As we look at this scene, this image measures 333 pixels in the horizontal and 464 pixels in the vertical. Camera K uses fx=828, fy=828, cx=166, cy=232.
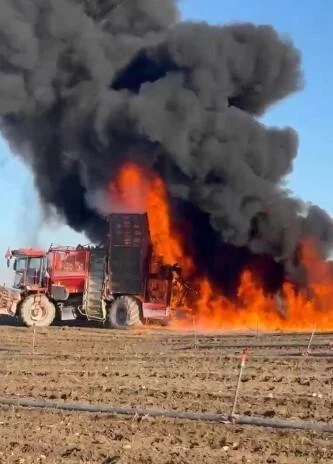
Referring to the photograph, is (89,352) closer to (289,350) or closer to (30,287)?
(289,350)

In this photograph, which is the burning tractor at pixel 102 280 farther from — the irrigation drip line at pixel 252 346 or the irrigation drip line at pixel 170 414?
the irrigation drip line at pixel 170 414

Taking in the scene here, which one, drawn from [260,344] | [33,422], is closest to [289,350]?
[260,344]

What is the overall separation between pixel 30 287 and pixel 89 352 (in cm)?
1218

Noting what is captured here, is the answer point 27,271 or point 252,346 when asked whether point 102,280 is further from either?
point 252,346

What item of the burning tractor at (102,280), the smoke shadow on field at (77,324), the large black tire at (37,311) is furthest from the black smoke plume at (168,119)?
the large black tire at (37,311)

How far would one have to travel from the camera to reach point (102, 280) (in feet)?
107

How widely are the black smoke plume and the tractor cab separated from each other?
4030mm

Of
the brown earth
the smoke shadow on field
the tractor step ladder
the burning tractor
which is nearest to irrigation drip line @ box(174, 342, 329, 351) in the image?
the brown earth

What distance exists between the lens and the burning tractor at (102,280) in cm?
3262

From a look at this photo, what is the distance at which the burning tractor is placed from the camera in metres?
32.6

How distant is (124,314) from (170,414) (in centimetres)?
2142

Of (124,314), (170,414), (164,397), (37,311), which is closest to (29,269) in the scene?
(37,311)

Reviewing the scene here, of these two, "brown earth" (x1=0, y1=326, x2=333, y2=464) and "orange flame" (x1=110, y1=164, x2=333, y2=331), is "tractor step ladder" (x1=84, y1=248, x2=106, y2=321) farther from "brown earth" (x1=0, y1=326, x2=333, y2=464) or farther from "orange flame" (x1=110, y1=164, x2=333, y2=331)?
"brown earth" (x1=0, y1=326, x2=333, y2=464)

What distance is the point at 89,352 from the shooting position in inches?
835
